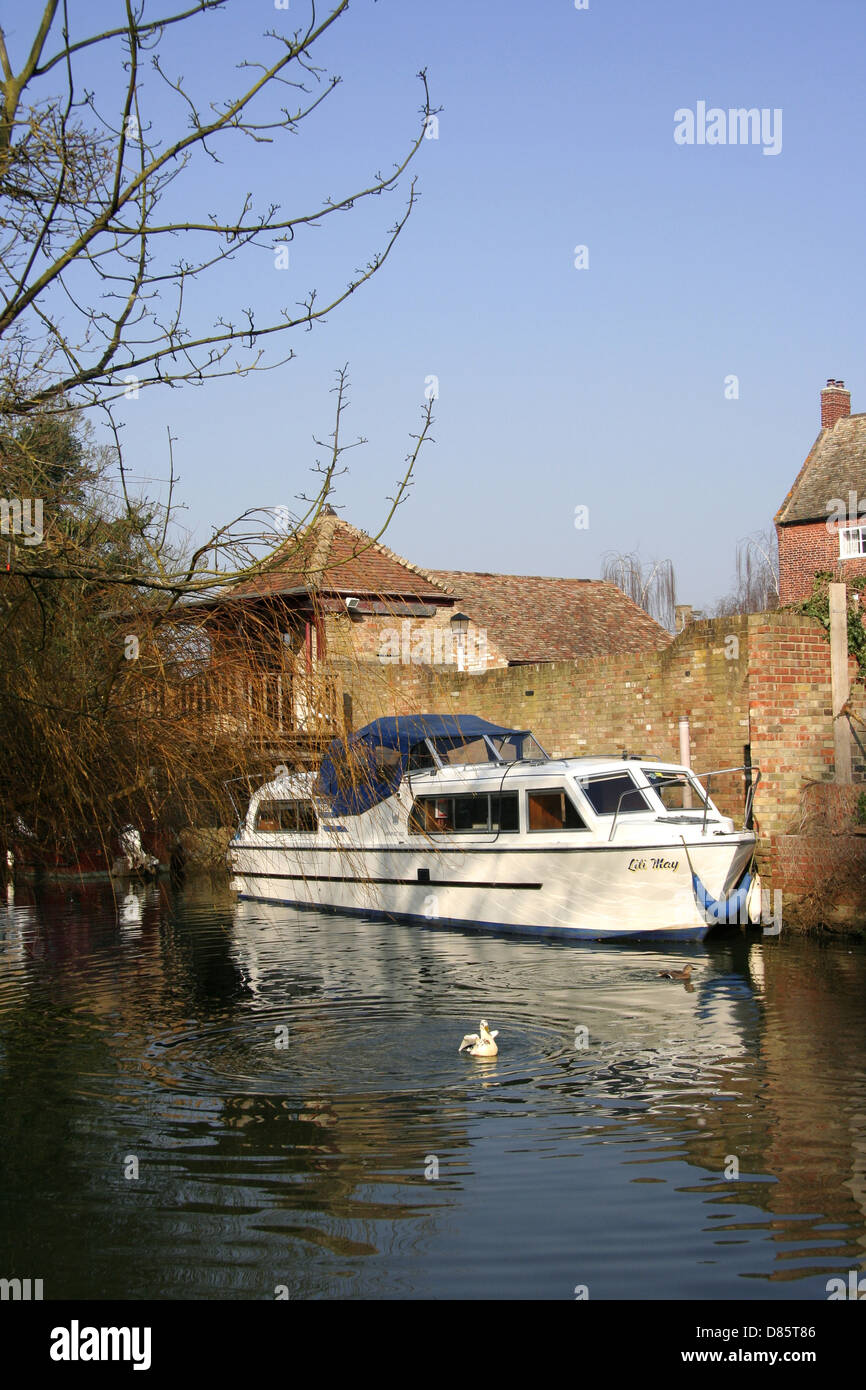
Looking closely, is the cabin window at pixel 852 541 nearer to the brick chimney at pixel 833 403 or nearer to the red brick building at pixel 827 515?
the red brick building at pixel 827 515

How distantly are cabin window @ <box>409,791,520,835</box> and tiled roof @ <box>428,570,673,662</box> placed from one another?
12.9 metres

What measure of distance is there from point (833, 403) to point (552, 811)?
909 inches

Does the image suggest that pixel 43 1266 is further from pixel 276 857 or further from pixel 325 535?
pixel 276 857

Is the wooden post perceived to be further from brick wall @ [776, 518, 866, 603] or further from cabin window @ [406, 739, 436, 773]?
brick wall @ [776, 518, 866, 603]

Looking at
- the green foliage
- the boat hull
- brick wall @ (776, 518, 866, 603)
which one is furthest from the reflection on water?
brick wall @ (776, 518, 866, 603)

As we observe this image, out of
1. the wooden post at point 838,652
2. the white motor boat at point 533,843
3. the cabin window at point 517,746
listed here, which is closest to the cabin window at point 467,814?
the white motor boat at point 533,843

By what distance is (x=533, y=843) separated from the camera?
1608cm

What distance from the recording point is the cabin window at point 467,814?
16.6 meters

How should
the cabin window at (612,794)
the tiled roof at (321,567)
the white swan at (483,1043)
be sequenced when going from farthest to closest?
1. the cabin window at (612,794)
2. the white swan at (483,1043)
3. the tiled roof at (321,567)

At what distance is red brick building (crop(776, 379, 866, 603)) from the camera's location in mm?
31328

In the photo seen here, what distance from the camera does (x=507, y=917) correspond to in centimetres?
1656

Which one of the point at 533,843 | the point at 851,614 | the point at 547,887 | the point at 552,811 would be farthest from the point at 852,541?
the point at 547,887

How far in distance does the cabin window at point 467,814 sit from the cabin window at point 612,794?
113cm

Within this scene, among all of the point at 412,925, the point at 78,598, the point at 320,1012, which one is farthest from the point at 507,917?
the point at 78,598
